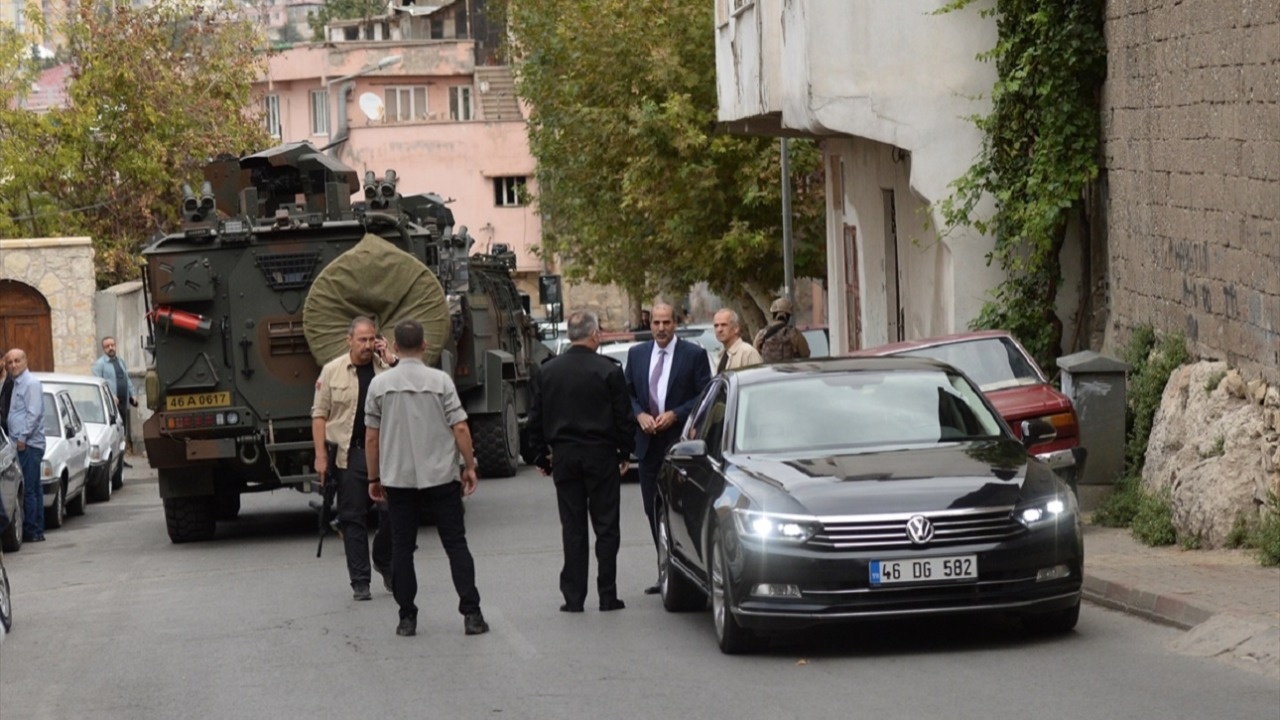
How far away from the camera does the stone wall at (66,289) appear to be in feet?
112

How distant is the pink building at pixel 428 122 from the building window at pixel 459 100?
4 cm

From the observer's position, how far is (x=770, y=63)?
76.9 ft

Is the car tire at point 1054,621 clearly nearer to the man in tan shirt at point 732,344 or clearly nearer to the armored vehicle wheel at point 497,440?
the man in tan shirt at point 732,344

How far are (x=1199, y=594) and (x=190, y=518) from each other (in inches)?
440

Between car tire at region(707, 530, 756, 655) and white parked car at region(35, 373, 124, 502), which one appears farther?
white parked car at region(35, 373, 124, 502)

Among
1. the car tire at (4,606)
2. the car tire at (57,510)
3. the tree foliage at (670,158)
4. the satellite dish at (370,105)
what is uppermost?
the satellite dish at (370,105)

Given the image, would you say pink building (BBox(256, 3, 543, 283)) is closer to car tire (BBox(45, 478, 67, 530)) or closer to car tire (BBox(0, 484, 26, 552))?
car tire (BBox(45, 478, 67, 530))

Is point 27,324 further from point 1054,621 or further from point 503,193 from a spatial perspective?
point 503,193

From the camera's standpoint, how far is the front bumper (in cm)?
994

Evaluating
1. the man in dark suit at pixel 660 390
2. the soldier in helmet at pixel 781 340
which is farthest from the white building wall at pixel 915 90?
the man in dark suit at pixel 660 390

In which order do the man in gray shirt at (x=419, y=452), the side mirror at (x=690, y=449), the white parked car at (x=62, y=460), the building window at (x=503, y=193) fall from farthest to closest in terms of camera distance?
the building window at (x=503, y=193) → the white parked car at (x=62, y=460) → the man in gray shirt at (x=419, y=452) → the side mirror at (x=690, y=449)

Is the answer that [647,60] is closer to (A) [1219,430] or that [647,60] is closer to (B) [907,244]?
(B) [907,244]

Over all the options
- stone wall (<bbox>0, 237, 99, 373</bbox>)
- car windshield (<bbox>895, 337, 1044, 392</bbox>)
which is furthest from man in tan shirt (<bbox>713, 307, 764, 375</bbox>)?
stone wall (<bbox>0, 237, 99, 373</bbox>)

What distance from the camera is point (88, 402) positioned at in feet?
89.7
